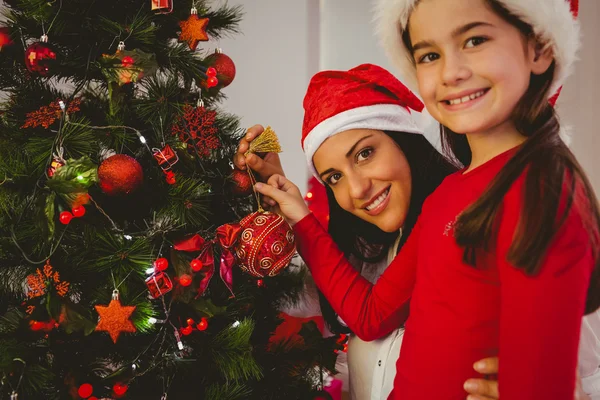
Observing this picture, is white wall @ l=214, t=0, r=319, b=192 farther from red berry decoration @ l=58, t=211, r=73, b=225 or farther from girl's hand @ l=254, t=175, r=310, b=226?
red berry decoration @ l=58, t=211, r=73, b=225

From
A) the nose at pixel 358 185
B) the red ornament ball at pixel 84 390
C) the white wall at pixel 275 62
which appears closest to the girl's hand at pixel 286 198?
the nose at pixel 358 185

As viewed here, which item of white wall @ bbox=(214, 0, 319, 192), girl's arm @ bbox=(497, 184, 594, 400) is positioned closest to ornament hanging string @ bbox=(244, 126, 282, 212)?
girl's arm @ bbox=(497, 184, 594, 400)

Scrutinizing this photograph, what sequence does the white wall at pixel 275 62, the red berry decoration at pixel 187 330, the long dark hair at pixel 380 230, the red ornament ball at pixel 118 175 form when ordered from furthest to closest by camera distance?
the white wall at pixel 275 62
the long dark hair at pixel 380 230
the red berry decoration at pixel 187 330
the red ornament ball at pixel 118 175

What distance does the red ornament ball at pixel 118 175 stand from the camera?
0.71m

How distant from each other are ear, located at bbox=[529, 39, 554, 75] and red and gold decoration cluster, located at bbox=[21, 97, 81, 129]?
0.76 metres

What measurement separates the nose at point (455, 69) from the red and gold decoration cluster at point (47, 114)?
0.64 meters

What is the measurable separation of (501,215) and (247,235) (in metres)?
0.44

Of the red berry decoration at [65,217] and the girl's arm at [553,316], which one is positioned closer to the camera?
the girl's arm at [553,316]

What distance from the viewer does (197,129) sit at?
84 centimetres

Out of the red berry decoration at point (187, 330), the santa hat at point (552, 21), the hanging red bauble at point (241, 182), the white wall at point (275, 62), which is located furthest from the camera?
the white wall at point (275, 62)

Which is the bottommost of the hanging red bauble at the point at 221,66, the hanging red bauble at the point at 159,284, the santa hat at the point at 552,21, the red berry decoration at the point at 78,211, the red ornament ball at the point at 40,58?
the hanging red bauble at the point at 159,284

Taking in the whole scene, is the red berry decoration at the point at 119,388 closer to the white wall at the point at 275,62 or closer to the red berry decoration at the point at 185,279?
the red berry decoration at the point at 185,279

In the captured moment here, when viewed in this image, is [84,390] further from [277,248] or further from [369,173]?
[369,173]

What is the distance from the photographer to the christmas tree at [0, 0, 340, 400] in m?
0.73
